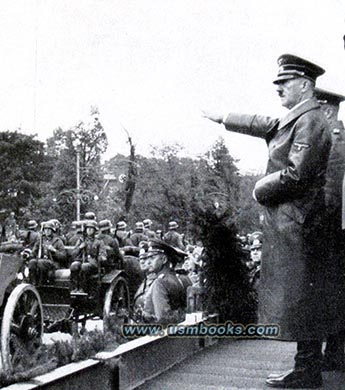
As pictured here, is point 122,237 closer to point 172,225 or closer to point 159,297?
point 172,225

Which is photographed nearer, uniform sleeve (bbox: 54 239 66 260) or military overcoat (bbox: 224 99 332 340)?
military overcoat (bbox: 224 99 332 340)

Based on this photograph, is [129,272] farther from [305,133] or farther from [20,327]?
[305,133]

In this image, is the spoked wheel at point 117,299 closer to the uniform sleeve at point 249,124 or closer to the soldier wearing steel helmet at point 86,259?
the soldier wearing steel helmet at point 86,259

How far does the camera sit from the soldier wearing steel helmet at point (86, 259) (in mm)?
9873

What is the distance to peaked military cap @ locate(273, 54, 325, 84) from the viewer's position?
451 cm

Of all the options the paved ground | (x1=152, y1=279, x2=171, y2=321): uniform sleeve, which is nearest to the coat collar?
the paved ground

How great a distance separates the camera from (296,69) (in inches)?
178

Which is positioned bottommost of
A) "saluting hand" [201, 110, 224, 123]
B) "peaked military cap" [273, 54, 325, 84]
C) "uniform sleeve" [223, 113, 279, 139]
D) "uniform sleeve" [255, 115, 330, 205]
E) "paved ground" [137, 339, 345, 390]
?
"paved ground" [137, 339, 345, 390]

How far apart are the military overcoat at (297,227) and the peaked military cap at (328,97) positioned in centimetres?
83

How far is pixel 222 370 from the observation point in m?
5.19

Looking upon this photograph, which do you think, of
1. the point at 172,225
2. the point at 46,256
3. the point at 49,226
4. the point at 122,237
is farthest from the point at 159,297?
the point at 122,237

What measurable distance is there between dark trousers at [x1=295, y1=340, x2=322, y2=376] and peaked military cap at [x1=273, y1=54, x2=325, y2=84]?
1560mm

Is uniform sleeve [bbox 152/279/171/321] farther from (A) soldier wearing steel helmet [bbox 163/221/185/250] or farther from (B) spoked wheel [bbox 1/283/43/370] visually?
(A) soldier wearing steel helmet [bbox 163/221/185/250]

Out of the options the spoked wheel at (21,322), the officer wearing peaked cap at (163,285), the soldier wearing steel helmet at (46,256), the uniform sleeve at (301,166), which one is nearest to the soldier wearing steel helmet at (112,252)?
the soldier wearing steel helmet at (46,256)
